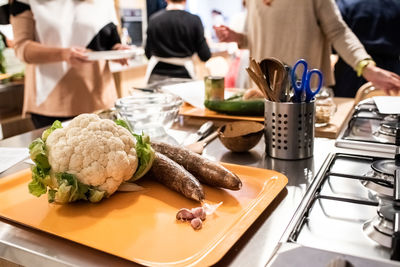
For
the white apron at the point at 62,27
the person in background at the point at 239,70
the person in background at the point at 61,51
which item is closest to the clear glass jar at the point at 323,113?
the person in background at the point at 61,51

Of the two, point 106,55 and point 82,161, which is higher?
point 106,55

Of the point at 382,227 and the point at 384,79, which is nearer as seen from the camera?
the point at 382,227

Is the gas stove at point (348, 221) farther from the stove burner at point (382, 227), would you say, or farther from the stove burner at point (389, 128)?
the stove burner at point (389, 128)

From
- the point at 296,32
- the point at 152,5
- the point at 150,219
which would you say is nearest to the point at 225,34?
the point at 296,32

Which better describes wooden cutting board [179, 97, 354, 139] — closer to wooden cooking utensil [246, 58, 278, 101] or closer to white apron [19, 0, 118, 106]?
wooden cooking utensil [246, 58, 278, 101]

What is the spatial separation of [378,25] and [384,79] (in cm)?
106

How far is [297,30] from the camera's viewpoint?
2.01 meters

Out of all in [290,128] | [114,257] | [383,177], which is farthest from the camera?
[290,128]

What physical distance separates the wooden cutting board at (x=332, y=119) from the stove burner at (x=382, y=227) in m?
0.57

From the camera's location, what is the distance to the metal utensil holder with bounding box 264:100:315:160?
1.01 meters

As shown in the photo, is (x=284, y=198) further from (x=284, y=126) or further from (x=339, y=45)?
(x=339, y=45)

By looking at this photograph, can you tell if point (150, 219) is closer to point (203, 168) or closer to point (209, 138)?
point (203, 168)

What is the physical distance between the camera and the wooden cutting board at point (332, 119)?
124 centimetres

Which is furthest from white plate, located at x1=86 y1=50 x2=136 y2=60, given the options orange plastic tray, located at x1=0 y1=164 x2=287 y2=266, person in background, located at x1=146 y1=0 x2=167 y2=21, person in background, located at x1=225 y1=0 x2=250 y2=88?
person in background, located at x1=146 y1=0 x2=167 y2=21
